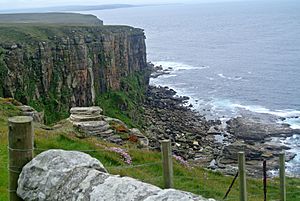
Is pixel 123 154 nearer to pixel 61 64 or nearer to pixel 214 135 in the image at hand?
pixel 61 64

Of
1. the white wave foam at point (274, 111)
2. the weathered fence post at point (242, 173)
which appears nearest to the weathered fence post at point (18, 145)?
the weathered fence post at point (242, 173)

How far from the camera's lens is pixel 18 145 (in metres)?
6.87

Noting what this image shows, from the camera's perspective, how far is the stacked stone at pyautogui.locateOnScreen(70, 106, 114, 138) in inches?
977

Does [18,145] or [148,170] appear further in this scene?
[148,170]

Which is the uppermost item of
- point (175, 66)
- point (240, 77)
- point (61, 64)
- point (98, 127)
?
point (98, 127)

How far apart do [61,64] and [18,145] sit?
66.9m

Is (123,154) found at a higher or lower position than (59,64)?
higher

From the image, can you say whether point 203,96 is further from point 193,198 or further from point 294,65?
point 193,198

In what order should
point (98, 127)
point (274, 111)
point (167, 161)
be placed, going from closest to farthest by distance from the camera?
→ point (167, 161)
point (98, 127)
point (274, 111)

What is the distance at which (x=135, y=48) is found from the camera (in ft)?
370

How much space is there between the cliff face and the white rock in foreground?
5450cm

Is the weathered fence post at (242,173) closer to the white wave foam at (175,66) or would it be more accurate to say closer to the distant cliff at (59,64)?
the distant cliff at (59,64)

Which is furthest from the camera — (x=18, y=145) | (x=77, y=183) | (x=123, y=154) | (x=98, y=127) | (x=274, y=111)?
(x=274, y=111)

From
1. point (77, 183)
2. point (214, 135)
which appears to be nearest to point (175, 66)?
point (214, 135)
